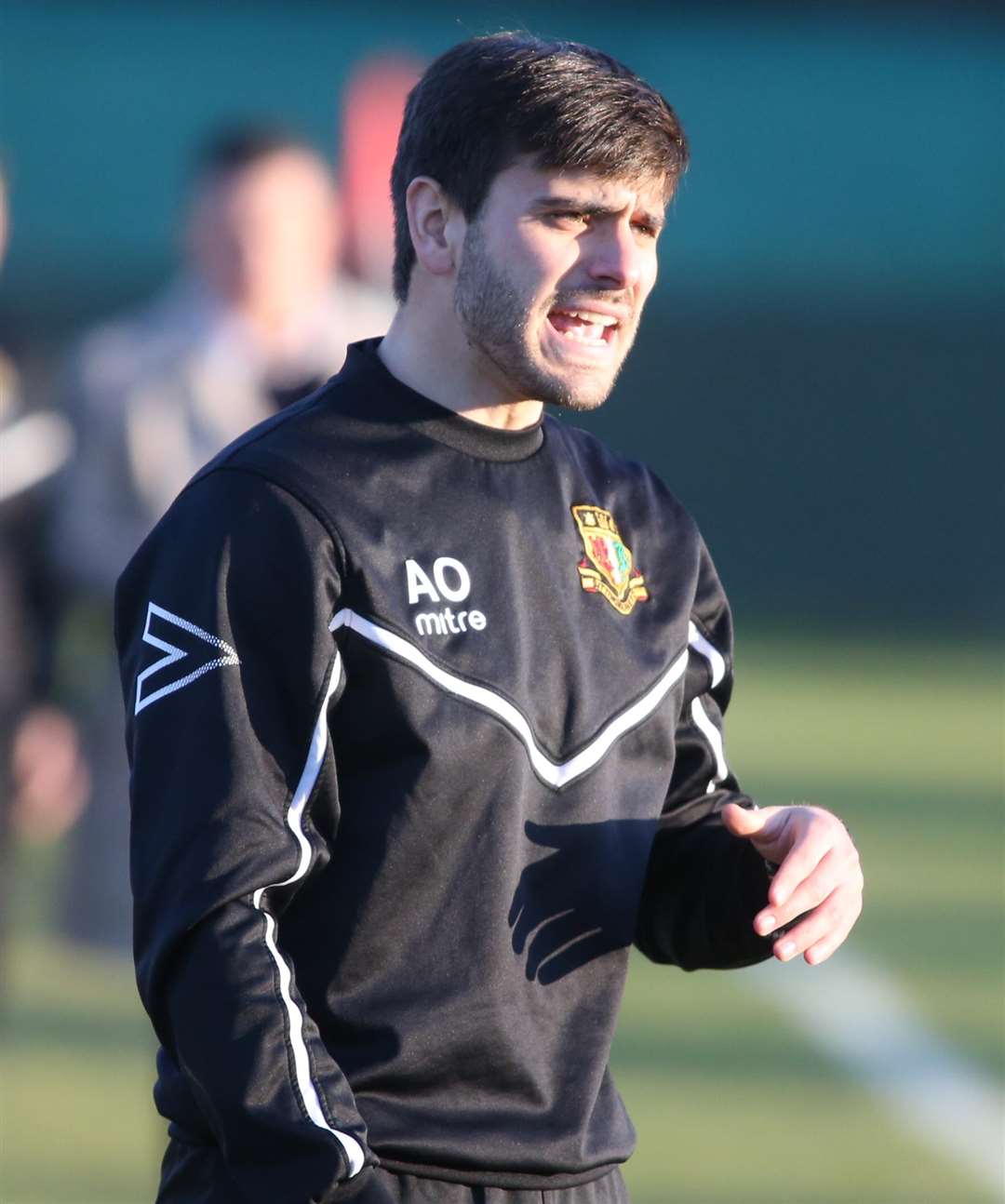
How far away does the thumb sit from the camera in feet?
9.11

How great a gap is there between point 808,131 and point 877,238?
1.06 metres

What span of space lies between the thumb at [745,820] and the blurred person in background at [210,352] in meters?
2.99

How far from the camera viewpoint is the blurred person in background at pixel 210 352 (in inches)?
226

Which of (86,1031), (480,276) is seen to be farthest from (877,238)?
(480,276)

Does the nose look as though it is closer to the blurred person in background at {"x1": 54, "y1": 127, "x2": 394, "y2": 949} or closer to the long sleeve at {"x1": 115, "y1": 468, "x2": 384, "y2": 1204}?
the long sleeve at {"x1": 115, "y1": 468, "x2": 384, "y2": 1204}

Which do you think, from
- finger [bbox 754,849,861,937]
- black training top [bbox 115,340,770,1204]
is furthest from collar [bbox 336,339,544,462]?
finger [bbox 754,849,861,937]

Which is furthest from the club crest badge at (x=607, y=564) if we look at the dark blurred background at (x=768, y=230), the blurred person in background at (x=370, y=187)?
the dark blurred background at (x=768, y=230)

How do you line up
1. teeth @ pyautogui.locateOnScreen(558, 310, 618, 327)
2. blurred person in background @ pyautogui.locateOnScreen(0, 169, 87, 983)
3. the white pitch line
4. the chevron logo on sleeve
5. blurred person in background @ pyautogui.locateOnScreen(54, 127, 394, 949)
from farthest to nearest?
the white pitch line, blurred person in background @ pyautogui.locateOnScreen(0, 169, 87, 983), blurred person in background @ pyautogui.locateOnScreen(54, 127, 394, 949), teeth @ pyautogui.locateOnScreen(558, 310, 618, 327), the chevron logo on sleeve

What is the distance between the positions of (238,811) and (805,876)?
721 millimetres

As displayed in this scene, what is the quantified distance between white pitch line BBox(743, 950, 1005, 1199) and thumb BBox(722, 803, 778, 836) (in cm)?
344

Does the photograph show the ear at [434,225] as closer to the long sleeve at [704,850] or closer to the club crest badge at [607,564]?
the club crest badge at [607,564]

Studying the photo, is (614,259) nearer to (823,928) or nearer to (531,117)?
(531,117)

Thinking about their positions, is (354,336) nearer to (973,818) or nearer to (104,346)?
(104,346)

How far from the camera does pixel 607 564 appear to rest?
9.65ft
